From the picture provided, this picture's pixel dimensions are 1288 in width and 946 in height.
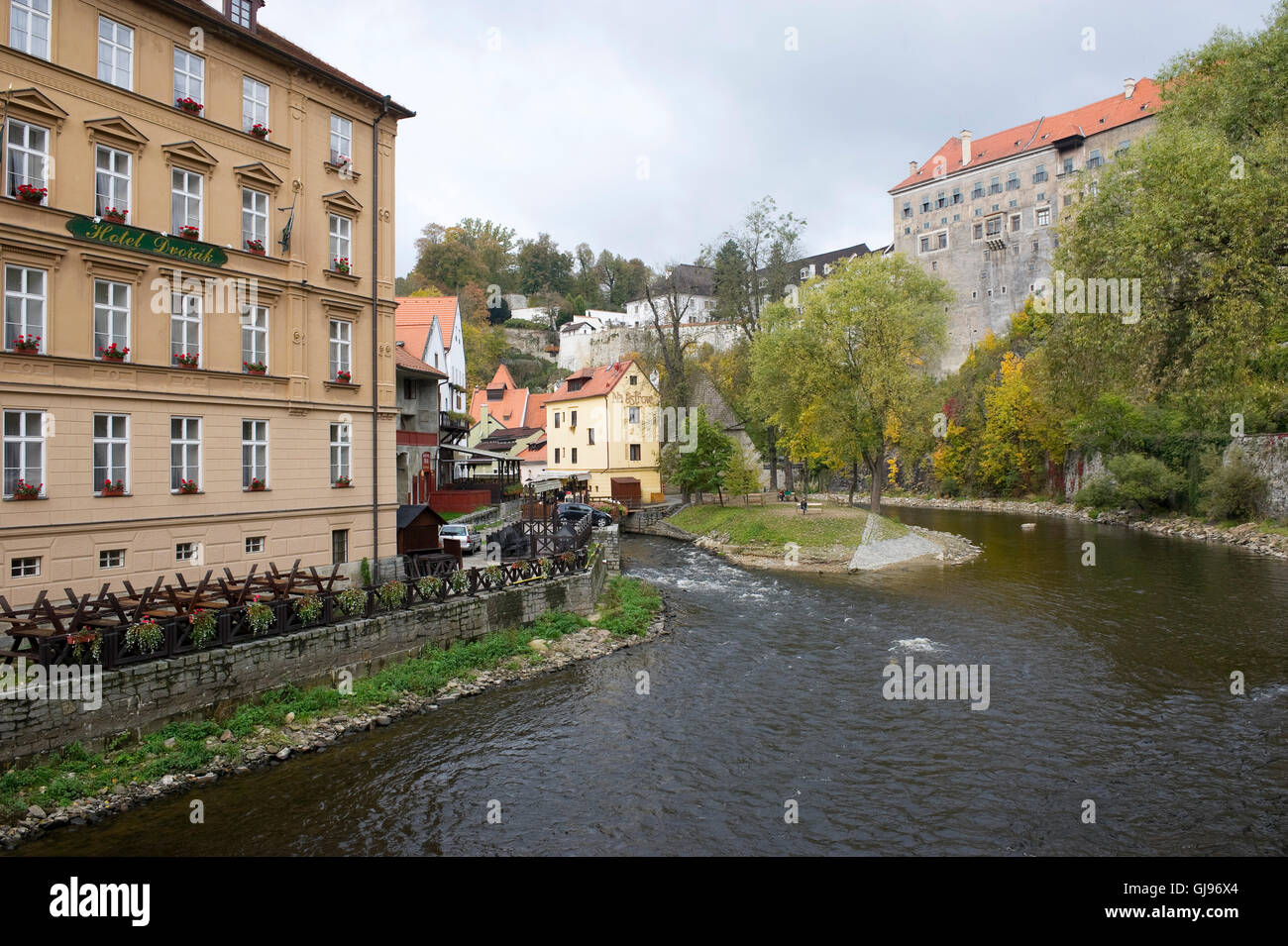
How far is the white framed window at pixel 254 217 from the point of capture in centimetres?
1805

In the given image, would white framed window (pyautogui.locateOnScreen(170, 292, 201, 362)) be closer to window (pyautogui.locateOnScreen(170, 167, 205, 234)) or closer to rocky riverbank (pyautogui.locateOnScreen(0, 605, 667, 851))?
window (pyautogui.locateOnScreen(170, 167, 205, 234))

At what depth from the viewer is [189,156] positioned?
16.7 metres

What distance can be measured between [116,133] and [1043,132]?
84.2 m

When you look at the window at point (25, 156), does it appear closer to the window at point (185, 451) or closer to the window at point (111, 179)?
the window at point (111, 179)

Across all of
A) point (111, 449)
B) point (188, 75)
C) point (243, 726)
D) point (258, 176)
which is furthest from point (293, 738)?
point (188, 75)

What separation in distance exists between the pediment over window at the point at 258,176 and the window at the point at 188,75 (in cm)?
162

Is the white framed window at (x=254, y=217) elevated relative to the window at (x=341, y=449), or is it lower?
elevated

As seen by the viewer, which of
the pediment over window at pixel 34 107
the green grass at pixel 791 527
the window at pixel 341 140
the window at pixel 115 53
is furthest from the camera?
the green grass at pixel 791 527

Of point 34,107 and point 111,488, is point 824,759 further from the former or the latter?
point 34,107

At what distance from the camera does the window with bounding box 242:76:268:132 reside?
18.1 m

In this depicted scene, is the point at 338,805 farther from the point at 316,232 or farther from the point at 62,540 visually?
the point at 316,232

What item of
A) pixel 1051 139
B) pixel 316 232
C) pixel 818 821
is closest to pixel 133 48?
pixel 316 232

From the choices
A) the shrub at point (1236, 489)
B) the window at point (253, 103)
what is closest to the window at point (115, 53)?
the window at point (253, 103)
